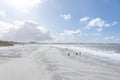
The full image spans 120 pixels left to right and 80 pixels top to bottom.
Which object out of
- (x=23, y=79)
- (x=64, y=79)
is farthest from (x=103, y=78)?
(x=23, y=79)

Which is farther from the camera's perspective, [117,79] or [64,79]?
[117,79]

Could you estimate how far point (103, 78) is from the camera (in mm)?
7254

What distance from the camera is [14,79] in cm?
641

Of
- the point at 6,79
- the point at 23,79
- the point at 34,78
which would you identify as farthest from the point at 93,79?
the point at 6,79

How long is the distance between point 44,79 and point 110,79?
3.48 meters

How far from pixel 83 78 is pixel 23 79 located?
3.07m

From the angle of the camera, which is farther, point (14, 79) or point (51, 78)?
point (51, 78)

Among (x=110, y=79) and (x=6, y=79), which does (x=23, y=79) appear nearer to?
(x=6, y=79)

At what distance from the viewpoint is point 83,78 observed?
716 centimetres

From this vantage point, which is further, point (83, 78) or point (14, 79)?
point (83, 78)

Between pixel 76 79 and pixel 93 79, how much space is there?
2.95ft

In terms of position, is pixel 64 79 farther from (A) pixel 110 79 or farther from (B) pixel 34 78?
(A) pixel 110 79

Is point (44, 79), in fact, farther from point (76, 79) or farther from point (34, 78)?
point (76, 79)

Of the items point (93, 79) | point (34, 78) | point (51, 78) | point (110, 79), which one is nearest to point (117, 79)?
point (110, 79)
